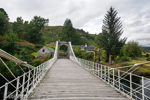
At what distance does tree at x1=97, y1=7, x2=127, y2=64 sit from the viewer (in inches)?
1031

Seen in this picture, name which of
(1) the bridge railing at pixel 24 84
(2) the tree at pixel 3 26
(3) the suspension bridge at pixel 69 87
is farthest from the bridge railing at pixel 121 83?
(2) the tree at pixel 3 26

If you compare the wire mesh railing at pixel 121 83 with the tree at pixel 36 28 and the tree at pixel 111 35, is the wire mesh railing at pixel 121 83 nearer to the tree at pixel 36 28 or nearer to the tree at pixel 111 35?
the tree at pixel 111 35

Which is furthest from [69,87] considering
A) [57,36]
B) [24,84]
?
[57,36]

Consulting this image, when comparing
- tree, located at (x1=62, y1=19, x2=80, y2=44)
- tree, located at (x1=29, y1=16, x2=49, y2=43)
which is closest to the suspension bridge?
tree, located at (x1=29, y1=16, x2=49, y2=43)

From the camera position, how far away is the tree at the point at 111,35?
26175 mm

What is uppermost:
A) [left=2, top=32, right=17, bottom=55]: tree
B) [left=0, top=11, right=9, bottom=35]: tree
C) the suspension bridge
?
[left=0, top=11, right=9, bottom=35]: tree

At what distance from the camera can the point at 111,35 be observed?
26875 millimetres

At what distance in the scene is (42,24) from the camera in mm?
57750

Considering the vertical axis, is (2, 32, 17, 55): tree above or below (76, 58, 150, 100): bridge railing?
above

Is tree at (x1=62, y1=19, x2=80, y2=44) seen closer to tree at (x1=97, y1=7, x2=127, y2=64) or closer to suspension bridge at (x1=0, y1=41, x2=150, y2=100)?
tree at (x1=97, y1=7, x2=127, y2=64)

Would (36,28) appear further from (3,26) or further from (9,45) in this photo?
(9,45)

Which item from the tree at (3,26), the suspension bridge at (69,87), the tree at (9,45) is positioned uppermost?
the tree at (3,26)

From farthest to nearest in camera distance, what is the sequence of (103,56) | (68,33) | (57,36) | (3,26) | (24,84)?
(57,36) < (68,33) < (3,26) < (103,56) < (24,84)

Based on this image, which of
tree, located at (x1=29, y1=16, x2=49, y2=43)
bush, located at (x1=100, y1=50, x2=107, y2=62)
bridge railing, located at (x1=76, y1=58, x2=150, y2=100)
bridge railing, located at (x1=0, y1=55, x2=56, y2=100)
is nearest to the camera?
bridge railing, located at (x1=0, y1=55, x2=56, y2=100)
